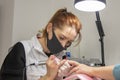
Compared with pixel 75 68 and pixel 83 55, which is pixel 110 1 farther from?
pixel 75 68

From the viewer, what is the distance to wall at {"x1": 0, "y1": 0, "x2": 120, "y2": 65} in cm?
201

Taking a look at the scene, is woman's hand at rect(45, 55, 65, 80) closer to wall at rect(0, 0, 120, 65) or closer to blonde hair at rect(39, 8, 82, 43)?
blonde hair at rect(39, 8, 82, 43)

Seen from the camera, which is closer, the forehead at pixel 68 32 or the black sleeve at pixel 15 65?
the black sleeve at pixel 15 65

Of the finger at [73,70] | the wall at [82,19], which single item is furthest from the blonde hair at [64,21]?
the wall at [82,19]

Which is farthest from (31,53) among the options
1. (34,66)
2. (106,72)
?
(106,72)

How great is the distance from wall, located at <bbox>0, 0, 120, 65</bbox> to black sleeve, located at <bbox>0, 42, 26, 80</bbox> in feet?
2.70

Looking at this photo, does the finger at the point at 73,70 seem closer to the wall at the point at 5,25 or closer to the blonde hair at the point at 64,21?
the blonde hair at the point at 64,21

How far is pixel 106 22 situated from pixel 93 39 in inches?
7.6

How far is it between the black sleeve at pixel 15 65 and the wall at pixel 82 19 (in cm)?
82

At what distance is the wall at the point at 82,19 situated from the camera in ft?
6.59

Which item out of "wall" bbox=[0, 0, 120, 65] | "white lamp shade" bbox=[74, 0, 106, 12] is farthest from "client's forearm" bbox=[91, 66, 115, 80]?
"wall" bbox=[0, 0, 120, 65]

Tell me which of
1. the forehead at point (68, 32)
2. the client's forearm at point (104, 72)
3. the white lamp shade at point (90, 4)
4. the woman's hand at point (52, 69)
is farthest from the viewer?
the white lamp shade at point (90, 4)

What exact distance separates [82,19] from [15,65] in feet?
3.71

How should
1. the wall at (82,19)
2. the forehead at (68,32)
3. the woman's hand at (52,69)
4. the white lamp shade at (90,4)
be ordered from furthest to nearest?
the wall at (82,19) → the white lamp shade at (90,4) → the forehead at (68,32) → the woman's hand at (52,69)
